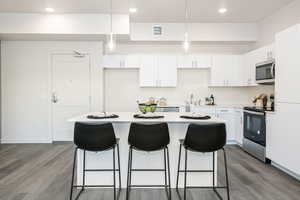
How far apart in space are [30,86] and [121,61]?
2.33 m

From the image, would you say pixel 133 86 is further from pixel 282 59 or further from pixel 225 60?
pixel 282 59

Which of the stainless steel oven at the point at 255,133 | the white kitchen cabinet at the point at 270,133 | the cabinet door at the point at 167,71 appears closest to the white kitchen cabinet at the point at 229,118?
the stainless steel oven at the point at 255,133

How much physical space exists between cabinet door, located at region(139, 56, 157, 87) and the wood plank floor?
7.89 ft

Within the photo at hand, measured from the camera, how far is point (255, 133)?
423 cm

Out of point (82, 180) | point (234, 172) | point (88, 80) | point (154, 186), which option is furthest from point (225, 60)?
point (82, 180)

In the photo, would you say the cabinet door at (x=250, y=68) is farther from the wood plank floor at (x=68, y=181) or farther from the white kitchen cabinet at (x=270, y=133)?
the wood plank floor at (x=68, y=181)

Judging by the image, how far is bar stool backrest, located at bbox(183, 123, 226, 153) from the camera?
2480mm

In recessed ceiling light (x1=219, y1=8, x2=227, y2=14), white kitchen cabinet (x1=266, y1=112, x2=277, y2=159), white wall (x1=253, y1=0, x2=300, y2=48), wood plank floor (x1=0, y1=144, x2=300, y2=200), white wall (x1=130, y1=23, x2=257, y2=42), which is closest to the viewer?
wood plank floor (x1=0, y1=144, x2=300, y2=200)

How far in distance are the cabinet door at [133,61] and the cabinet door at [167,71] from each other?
0.51 meters

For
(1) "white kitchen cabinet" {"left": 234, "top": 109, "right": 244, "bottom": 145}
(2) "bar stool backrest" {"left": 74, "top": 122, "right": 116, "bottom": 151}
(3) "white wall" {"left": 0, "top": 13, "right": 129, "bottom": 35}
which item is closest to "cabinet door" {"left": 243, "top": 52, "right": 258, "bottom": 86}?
(1) "white kitchen cabinet" {"left": 234, "top": 109, "right": 244, "bottom": 145}

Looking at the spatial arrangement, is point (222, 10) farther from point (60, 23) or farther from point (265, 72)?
point (60, 23)

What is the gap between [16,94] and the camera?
218 inches

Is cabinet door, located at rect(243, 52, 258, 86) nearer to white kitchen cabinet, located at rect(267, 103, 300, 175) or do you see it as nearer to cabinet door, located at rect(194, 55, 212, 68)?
cabinet door, located at rect(194, 55, 212, 68)

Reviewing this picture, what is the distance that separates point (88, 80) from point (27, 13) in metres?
1.90
